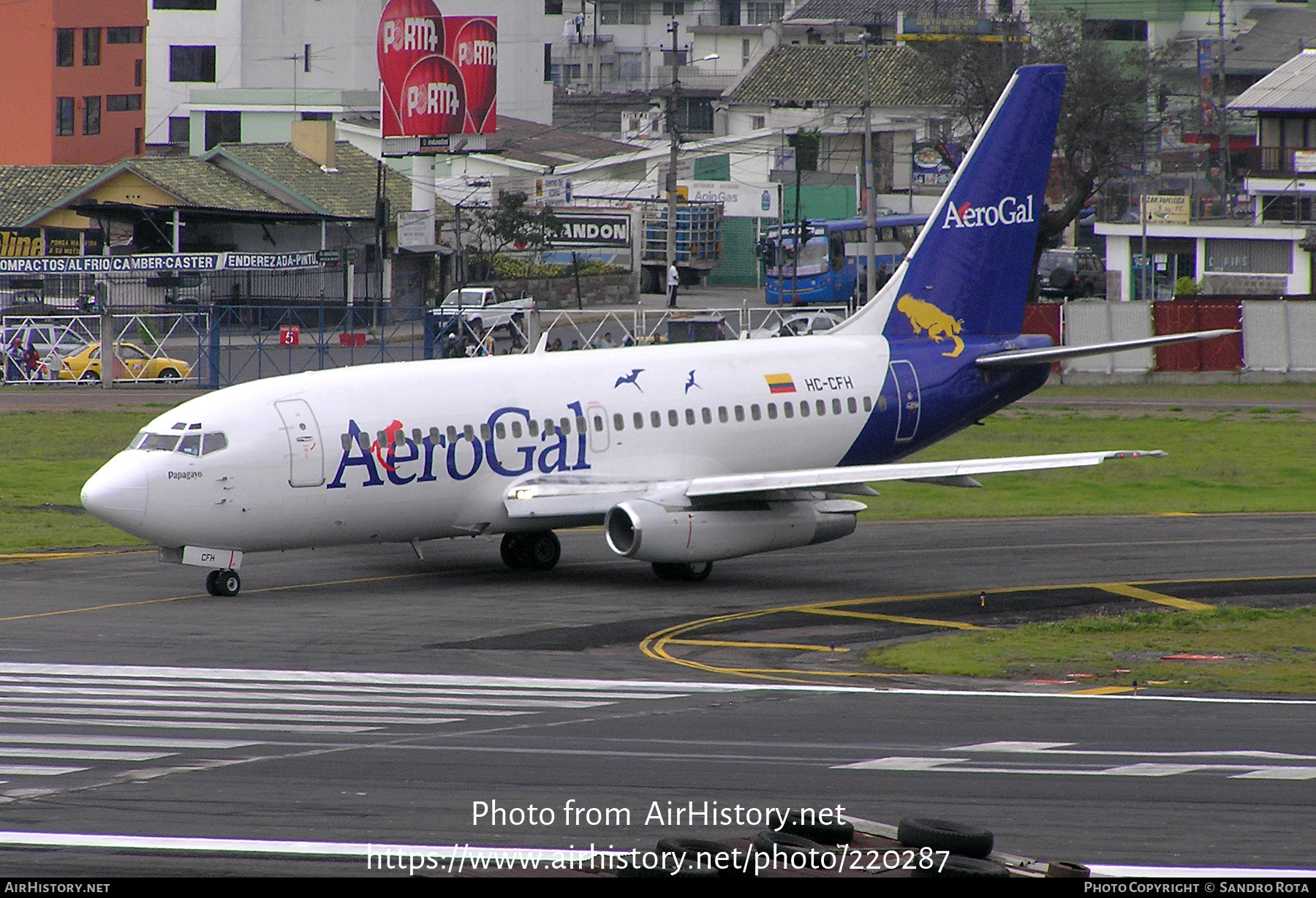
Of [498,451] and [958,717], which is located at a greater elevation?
[498,451]

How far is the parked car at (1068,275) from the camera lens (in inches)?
4186

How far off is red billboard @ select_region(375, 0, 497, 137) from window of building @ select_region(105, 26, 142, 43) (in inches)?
1282

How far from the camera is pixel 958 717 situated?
22.8 m

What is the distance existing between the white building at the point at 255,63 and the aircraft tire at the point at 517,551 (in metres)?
108

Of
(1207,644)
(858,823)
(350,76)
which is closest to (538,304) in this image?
(350,76)

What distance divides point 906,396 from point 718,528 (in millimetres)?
7297

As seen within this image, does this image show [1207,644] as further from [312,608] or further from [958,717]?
[312,608]

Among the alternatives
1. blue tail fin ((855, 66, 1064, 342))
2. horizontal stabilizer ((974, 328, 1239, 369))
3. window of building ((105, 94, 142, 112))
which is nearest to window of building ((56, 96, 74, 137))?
window of building ((105, 94, 142, 112))

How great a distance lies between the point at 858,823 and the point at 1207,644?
16983 mm

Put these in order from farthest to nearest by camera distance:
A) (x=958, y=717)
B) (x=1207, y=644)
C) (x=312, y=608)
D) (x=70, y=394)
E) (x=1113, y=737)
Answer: (x=70, y=394), (x=312, y=608), (x=1207, y=644), (x=958, y=717), (x=1113, y=737)

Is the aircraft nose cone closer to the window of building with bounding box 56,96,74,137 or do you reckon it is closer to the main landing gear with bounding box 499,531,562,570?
the main landing gear with bounding box 499,531,562,570

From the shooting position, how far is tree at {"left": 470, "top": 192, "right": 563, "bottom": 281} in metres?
113

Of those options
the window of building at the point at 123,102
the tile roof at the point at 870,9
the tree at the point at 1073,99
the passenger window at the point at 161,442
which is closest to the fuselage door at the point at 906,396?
the passenger window at the point at 161,442

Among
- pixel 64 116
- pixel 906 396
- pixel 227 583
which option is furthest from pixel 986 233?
pixel 64 116
